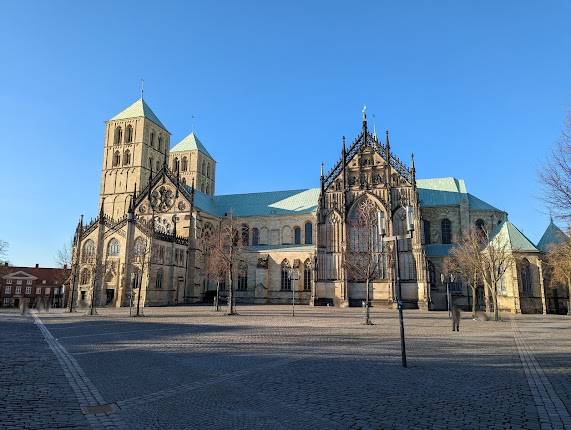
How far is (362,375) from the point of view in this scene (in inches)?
460

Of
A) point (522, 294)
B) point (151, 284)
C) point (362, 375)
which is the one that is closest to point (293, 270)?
point (151, 284)

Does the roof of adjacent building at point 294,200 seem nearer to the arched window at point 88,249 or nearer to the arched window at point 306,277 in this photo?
the arched window at point 306,277

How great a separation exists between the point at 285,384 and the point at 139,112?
80.1 m

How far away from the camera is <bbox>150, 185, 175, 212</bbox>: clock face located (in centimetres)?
6669

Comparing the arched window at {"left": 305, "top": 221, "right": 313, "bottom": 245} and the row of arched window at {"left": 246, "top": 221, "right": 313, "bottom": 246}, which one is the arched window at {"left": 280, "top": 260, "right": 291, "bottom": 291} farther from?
the arched window at {"left": 305, "top": 221, "right": 313, "bottom": 245}

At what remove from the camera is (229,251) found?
42.7 metres

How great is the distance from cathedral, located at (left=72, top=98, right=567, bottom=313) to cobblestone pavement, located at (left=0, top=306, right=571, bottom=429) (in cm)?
3333

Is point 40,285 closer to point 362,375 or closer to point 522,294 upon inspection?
point 522,294

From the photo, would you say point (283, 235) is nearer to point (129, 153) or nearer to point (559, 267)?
point (129, 153)

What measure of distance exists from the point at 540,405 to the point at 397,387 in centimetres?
302

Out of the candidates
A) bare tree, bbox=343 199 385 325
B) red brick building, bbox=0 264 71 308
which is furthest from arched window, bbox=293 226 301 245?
red brick building, bbox=0 264 71 308

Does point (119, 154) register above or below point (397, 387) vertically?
above

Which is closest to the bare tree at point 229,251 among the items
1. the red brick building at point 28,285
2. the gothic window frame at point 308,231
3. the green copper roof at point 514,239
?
the gothic window frame at point 308,231

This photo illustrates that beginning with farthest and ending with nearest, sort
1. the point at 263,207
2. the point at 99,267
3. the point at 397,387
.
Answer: the point at 263,207
the point at 99,267
the point at 397,387
